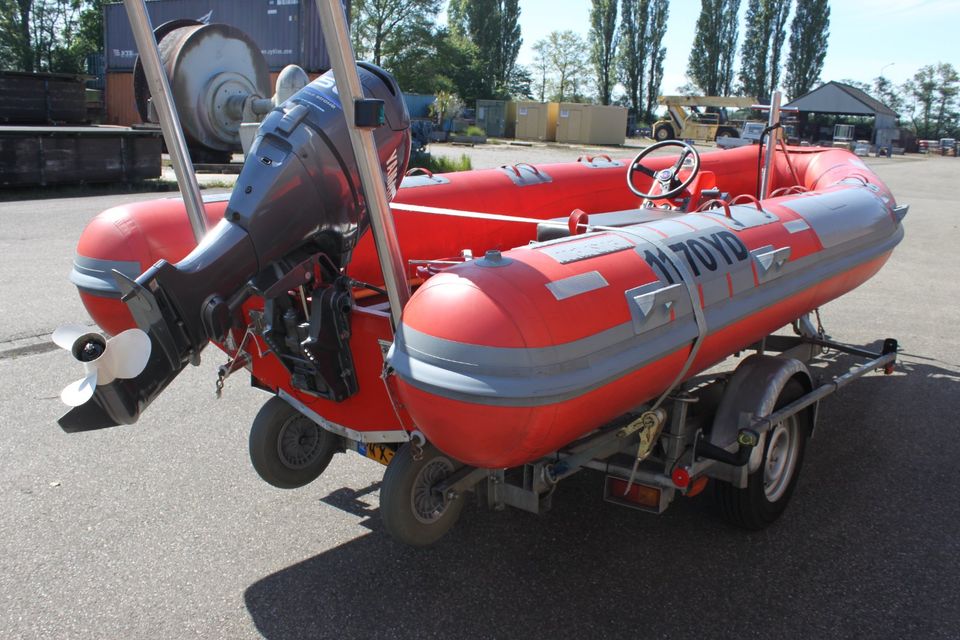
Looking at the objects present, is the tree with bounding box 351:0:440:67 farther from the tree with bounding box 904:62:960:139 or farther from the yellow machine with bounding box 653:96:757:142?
the tree with bounding box 904:62:960:139

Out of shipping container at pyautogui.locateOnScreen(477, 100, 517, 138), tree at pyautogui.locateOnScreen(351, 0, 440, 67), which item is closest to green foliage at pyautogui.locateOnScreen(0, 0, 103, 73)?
tree at pyautogui.locateOnScreen(351, 0, 440, 67)

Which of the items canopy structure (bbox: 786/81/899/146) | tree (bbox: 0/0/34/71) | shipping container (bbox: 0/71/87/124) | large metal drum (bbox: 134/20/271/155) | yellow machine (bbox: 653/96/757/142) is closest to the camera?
large metal drum (bbox: 134/20/271/155)

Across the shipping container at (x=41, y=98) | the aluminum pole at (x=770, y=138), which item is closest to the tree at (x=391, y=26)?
the shipping container at (x=41, y=98)

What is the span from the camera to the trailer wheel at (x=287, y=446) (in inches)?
130

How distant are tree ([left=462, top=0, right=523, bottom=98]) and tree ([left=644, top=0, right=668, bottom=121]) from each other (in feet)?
31.4

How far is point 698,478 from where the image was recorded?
3.11m

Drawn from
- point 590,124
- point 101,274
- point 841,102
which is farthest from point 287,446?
point 841,102

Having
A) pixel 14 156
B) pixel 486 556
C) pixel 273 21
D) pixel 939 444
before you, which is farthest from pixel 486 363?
pixel 273 21

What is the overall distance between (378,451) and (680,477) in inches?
44.7

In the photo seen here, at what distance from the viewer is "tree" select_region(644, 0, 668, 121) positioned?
189 feet

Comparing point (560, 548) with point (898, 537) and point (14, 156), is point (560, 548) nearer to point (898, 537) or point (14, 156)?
point (898, 537)

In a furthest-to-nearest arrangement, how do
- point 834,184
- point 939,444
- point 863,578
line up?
1. point 834,184
2. point 939,444
3. point 863,578

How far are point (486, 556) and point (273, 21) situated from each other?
22.2 meters

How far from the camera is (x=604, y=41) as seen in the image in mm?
58688
